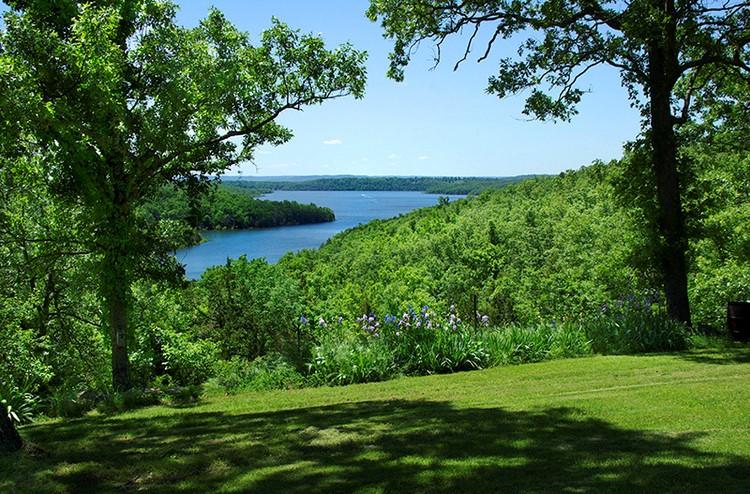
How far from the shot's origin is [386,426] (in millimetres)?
6535

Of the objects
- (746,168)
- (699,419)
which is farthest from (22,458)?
(746,168)

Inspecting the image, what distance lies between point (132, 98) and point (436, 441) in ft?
25.4

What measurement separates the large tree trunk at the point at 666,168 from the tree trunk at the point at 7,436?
11068mm

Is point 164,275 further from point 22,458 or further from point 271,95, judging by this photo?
point 22,458

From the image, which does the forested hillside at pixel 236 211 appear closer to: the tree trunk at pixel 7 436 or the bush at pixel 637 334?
the tree trunk at pixel 7 436

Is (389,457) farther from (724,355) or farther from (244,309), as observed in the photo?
(244,309)

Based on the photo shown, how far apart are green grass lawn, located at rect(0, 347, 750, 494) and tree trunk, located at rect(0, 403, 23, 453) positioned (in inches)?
5.3

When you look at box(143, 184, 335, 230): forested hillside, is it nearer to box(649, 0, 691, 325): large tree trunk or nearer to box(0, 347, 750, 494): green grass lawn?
box(0, 347, 750, 494): green grass lawn

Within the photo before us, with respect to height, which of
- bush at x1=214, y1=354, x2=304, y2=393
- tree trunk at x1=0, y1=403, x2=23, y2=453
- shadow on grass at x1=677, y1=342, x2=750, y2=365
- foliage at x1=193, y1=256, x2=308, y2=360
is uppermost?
tree trunk at x1=0, y1=403, x2=23, y2=453

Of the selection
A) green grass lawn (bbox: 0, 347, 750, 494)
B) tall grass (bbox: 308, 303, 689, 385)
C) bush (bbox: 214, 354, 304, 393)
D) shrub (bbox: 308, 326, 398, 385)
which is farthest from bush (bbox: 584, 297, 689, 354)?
bush (bbox: 214, 354, 304, 393)

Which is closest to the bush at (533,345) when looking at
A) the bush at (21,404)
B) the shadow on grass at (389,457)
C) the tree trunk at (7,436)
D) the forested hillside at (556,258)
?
the forested hillside at (556,258)

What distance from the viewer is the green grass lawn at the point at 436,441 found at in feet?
15.4

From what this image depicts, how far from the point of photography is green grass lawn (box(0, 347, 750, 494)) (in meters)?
4.71

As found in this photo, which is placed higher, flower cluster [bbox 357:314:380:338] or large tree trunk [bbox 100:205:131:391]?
large tree trunk [bbox 100:205:131:391]
